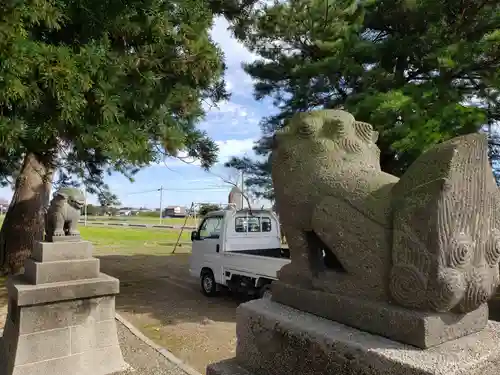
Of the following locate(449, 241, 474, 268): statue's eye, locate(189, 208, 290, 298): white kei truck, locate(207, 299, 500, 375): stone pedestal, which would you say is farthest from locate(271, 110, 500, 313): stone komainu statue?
locate(189, 208, 290, 298): white kei truck

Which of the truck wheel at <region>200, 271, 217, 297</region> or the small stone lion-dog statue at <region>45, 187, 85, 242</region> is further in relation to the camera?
the truck wheel at <region>200, 271, 217, 297</region>

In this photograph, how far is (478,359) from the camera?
1.62m

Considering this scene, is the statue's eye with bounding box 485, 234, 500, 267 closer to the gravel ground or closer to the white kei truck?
the gravel ground

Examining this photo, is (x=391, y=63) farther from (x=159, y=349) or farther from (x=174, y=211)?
(x=174, y=211)

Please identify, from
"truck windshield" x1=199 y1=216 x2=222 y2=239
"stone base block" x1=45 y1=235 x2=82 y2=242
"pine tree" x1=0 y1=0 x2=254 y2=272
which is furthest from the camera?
"truck windshield" x1=199 y1=216 x2=222 y2=239

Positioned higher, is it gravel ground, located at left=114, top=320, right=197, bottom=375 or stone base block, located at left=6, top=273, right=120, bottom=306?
stone base block, located at left=6, top=273, right=120, bottom=306

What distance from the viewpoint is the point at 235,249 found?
25.3ft

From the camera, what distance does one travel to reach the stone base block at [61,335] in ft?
13.0

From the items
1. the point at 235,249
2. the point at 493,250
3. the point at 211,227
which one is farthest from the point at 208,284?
the point at 493,250

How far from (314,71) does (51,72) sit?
4089 millimetres

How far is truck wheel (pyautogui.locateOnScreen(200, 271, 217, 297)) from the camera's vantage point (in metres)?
7.82

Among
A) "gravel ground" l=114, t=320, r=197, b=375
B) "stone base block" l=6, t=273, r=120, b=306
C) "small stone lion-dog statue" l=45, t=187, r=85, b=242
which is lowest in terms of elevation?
"gravel ground" l=114, t=320, r=197, b=375

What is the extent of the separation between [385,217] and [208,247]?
642 centimetres

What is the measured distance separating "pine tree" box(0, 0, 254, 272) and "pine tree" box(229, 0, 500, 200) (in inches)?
69.5
